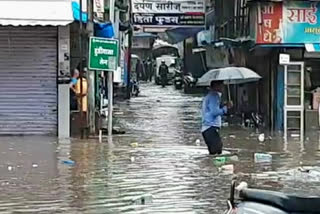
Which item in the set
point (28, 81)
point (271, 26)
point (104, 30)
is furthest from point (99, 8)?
point (271, 26)

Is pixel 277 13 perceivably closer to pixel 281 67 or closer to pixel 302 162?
pixel 281 67

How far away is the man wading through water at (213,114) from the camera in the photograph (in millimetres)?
15523

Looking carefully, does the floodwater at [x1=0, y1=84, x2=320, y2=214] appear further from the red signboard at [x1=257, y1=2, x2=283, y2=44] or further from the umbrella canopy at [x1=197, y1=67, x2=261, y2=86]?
the red signboard at [x1=257, y1=2, x2=283, y2=44]

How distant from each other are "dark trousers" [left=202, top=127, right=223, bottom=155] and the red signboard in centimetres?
829

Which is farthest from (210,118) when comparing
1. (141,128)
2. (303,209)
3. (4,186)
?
(303,209)

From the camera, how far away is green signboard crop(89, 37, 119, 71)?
1905 centimetres

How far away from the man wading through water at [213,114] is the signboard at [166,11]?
65.9ft

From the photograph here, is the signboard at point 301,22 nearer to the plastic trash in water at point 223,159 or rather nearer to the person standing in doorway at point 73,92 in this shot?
the person standing in doorway at point 73,92

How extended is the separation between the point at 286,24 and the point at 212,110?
886cm

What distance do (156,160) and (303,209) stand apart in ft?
37.5

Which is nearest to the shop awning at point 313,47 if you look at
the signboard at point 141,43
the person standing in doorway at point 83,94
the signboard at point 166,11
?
the person standing in doorway at point 83,94

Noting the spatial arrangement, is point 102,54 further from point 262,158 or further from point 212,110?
point 262,158

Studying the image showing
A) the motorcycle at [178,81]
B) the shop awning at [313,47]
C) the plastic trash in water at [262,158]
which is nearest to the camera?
the plastic trash in water at [262,158]

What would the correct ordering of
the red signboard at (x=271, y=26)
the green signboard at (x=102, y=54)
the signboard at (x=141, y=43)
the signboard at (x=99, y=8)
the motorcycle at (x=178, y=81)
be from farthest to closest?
1. the signboard at (x=141, y=43)
2. the motorcycle at (x=178, y=81)
3. the signboard at (x=99, y=8)
4. the red signboard at (x=271, y=26)
5. the green signboard at (x=102, y=54)
